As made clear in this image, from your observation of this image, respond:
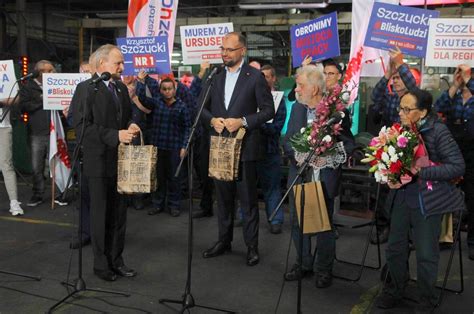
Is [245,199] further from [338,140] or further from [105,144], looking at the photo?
A: [105,144]

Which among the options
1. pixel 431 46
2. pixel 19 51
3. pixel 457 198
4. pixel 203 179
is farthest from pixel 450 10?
pixel 19 51

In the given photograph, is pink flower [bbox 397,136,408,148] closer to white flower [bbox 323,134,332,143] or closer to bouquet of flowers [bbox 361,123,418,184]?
bouquet of flowers [bbox 361,123,418,184]

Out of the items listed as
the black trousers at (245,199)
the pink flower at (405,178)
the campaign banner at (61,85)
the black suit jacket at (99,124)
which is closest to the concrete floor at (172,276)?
the black trousers at (245,199)

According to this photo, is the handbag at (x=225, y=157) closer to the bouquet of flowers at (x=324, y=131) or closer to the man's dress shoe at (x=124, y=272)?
the bouquet of flowers at (x=324, y=131)

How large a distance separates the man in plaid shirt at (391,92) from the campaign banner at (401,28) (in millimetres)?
521

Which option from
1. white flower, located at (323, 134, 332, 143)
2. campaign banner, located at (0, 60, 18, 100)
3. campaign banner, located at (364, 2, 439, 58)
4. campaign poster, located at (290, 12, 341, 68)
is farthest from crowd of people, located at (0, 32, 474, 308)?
campaign banner, located at (0, 60, 18, 100)

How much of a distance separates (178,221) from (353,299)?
9.57 feet

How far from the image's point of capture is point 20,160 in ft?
30.5

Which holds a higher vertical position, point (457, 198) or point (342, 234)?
point (457, 198)

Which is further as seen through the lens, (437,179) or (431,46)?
(431,46)

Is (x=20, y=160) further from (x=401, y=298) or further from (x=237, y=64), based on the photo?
(x=401, y=298)

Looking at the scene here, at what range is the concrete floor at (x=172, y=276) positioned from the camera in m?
3.93

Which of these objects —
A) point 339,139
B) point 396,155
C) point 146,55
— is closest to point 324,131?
point 339,139

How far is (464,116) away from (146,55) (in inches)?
151
